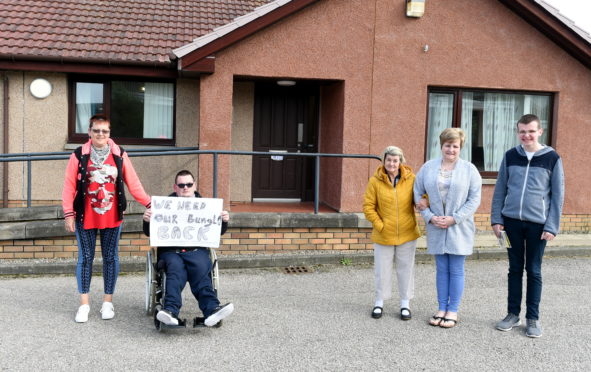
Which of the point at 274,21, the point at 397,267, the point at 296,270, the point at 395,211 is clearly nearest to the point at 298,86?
the point at 274,21

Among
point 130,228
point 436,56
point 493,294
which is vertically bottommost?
point 493,294

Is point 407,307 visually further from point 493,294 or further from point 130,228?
point 130,228

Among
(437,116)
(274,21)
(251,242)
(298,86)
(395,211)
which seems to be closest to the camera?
(395,211)

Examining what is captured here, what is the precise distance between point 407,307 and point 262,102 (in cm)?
554

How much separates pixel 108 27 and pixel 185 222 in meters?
5.78

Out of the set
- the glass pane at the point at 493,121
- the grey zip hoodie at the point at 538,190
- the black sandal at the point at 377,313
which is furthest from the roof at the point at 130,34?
the grey zip hoodie at the point at 538,190

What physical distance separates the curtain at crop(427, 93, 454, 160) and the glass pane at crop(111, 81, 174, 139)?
4308mm

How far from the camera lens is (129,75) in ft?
28.6

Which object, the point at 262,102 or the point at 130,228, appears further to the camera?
the point at 262,102

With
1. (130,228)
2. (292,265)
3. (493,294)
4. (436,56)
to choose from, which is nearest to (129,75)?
(130,228)

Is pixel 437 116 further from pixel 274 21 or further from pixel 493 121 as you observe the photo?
pixel 274 21

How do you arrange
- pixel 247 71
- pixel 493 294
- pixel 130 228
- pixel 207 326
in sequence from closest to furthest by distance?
pixel 207 326 → pixel 493 294 → pixel 130 228 → pixel 247 71

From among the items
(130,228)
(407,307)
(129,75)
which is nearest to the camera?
(407,307)

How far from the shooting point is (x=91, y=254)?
486cm
